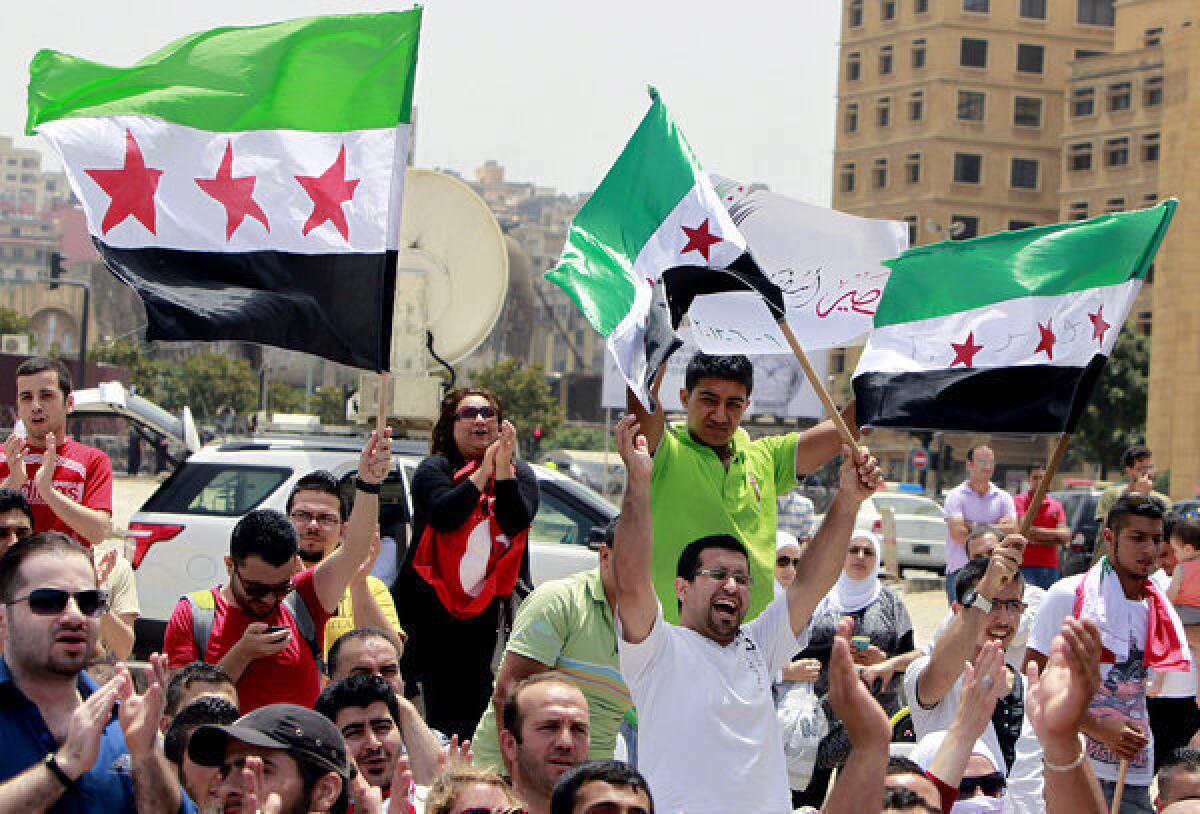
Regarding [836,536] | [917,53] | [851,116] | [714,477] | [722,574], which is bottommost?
[722,574]

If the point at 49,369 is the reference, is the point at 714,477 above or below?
below

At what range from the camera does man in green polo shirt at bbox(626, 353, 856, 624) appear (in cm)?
596

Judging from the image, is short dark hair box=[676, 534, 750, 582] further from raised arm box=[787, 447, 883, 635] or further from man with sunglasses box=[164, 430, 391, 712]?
man with sunglasses box=[164, 430, 391, 712]

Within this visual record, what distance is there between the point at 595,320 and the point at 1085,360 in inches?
80.7

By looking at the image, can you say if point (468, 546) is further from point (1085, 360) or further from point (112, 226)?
point (1085, 360)

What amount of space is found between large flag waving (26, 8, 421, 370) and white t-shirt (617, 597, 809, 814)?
1.63 metres

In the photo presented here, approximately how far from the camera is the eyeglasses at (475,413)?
23.2 feet

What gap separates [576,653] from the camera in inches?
235

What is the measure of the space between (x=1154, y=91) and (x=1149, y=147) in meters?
2.52

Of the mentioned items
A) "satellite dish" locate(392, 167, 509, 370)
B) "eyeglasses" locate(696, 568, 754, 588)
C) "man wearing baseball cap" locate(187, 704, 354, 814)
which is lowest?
"man wearing baseball cap" locate(187, 704, 354, 814)

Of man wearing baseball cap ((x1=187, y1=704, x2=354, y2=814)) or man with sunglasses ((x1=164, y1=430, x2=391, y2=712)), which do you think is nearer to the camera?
man wearing baseball cap ((x1=187, y1=704, x2=354, y2=814))

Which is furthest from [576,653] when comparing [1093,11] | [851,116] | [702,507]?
[1093,11]

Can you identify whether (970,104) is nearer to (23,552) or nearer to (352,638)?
(352,638)

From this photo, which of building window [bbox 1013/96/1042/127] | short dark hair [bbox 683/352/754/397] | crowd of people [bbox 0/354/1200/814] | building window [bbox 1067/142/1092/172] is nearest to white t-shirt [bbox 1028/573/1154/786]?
crowd of people [bbox 0/354/1200/814]
